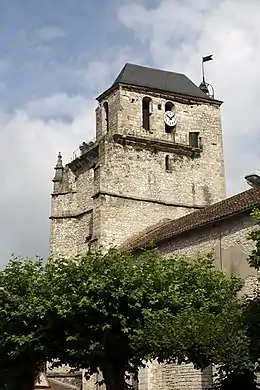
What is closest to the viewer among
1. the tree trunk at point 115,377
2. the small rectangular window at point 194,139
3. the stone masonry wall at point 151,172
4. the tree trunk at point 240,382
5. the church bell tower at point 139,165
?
the tree trunk at point 240,382

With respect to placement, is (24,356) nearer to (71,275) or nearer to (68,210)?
(71,275)

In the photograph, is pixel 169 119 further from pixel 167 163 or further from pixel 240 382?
pixel 240 382

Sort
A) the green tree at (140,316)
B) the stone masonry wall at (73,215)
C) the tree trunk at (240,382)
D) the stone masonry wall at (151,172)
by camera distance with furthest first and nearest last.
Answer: the stone masonry wall at (73,215) < the stone masonry wall at (151,172) < the tree trunk at (240,382) < the green tree at (140,316)

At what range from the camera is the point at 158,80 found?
3734cm

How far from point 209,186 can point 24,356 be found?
63.7 ft

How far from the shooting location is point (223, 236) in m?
23.1

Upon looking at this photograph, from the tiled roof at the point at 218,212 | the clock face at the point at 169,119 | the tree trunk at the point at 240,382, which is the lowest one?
the tree trunk at the point at 240,382

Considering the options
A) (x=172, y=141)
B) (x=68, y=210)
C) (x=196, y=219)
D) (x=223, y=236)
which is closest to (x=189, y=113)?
(x=172, y=141)

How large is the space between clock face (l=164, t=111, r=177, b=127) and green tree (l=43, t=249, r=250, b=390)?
18134mm

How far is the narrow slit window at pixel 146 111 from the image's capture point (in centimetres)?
3594

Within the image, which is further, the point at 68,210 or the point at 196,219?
the point at 68,210

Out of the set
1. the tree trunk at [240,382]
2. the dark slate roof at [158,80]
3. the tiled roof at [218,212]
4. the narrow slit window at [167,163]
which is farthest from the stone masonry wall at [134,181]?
the tree trunk at [240,382]

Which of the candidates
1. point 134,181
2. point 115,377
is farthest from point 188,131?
point 115,377

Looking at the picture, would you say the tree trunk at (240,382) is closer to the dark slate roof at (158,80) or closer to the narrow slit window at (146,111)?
the narrow slit window at (146,111)
